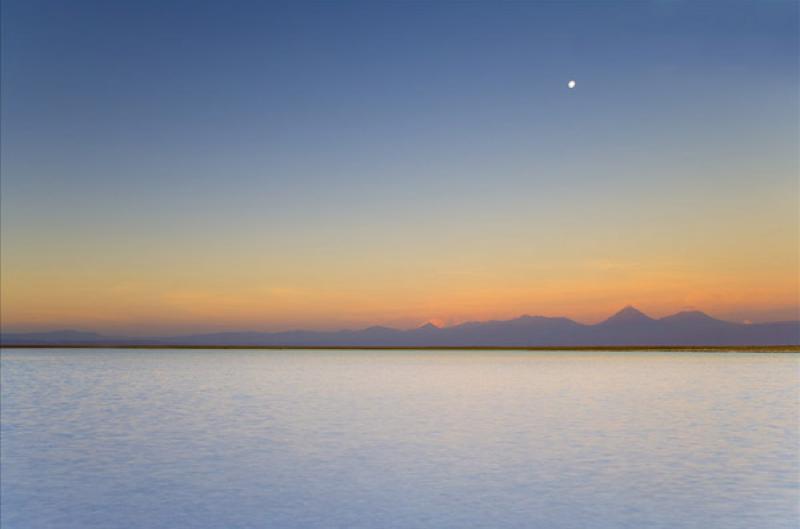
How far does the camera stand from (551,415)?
108ft

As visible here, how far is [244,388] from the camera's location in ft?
174

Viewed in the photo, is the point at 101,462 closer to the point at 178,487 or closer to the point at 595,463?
the point at 178,487

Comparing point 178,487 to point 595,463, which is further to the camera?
point 595,463

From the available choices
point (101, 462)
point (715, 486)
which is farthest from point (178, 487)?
point (715, 486)

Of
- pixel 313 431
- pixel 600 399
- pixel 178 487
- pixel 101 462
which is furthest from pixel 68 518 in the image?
pixel 600 399

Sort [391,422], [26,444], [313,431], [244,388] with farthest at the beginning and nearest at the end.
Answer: [244,388] < [391,422] < [313,431] < [26,444]

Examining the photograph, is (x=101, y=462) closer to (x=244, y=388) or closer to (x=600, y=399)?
(x=600, y=399)

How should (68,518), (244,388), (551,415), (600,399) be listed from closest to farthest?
(68,518) → (551,415) → (600,399) → (244,388)

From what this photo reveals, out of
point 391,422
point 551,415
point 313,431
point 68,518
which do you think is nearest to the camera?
point 68,518

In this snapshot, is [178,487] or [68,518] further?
[178,487]

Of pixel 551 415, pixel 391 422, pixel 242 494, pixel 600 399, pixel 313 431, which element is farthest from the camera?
pixel 600 399

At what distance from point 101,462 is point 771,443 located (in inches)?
823

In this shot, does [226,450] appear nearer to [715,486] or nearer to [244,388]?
[715,486]

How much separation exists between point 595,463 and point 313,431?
11.0m
